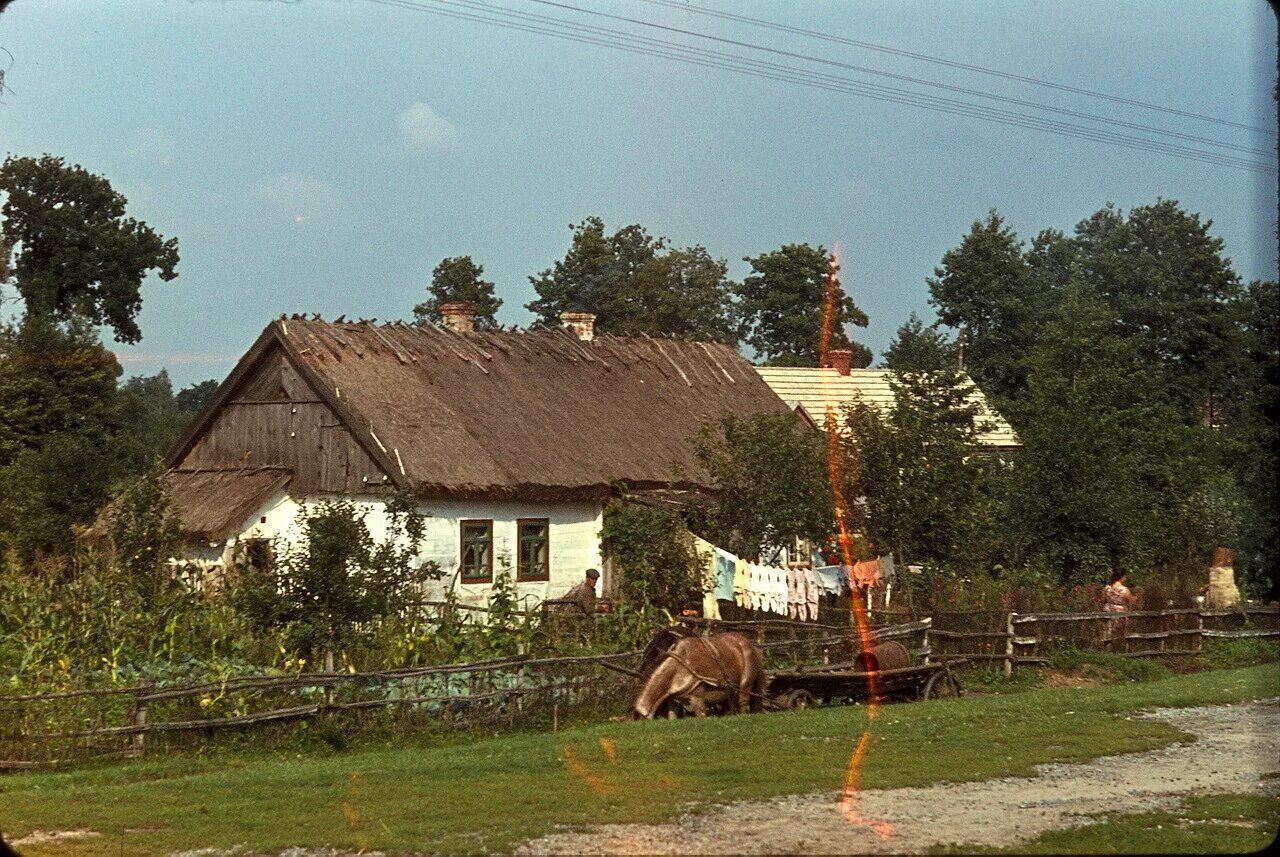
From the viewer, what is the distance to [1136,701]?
19.3 meters

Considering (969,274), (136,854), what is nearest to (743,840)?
(136,854)

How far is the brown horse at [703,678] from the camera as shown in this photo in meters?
18.7

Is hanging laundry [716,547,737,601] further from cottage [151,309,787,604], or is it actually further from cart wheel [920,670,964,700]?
cart wheel [920,670,964,700]

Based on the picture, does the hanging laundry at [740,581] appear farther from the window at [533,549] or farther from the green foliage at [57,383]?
the green foliage at [57,383]

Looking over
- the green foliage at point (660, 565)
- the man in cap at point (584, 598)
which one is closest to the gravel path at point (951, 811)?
the man in cap at point (584, 598)

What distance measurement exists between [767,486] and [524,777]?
15.0m

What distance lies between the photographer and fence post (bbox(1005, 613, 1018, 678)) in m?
24.7

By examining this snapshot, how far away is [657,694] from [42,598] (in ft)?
27.0

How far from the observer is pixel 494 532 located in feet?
104

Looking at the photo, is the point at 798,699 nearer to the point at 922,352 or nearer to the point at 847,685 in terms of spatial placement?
the point at 847,685

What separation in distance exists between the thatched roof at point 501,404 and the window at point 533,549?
2.37ft

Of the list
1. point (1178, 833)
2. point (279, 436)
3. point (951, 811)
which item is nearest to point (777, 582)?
point (279, 436)

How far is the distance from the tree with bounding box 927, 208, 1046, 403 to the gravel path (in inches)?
2007

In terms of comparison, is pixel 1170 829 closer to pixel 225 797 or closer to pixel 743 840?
pixel 743 840
